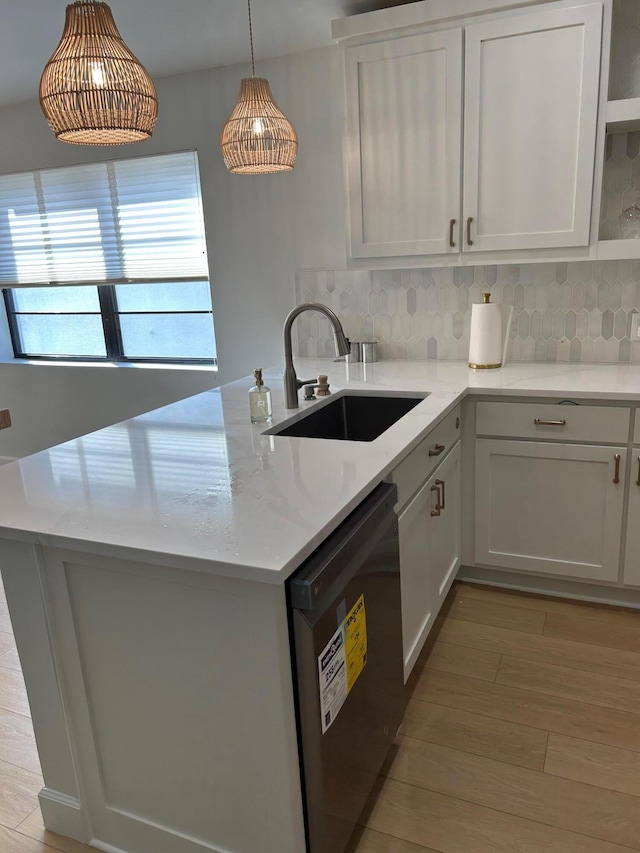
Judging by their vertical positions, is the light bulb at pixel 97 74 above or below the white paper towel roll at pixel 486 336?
above

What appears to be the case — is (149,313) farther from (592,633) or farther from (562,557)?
(592,633)

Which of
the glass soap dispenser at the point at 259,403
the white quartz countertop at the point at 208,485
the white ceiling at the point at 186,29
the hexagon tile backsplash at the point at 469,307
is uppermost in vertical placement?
the white ceiling at the point at 186,29

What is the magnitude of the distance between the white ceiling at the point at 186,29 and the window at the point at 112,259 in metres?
0.56

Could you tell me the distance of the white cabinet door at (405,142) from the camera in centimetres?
254

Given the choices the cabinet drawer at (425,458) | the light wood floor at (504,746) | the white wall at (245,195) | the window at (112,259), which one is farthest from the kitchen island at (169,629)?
the window at (112,259)

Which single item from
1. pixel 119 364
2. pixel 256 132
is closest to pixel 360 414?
pixel 256 132

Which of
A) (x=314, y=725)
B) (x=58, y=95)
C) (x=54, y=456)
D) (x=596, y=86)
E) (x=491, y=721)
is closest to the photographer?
(x=314, y=725)

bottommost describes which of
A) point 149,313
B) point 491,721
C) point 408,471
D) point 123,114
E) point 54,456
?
point 491,721

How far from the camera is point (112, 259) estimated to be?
3854 mm

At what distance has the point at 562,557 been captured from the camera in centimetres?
256

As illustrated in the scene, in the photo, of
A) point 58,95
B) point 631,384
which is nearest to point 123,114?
point 58,95

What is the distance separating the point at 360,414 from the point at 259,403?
598 mm

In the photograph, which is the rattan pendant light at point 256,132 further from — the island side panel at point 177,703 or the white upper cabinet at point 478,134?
the island side panel at point 177,703

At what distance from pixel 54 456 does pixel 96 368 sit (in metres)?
2.44
